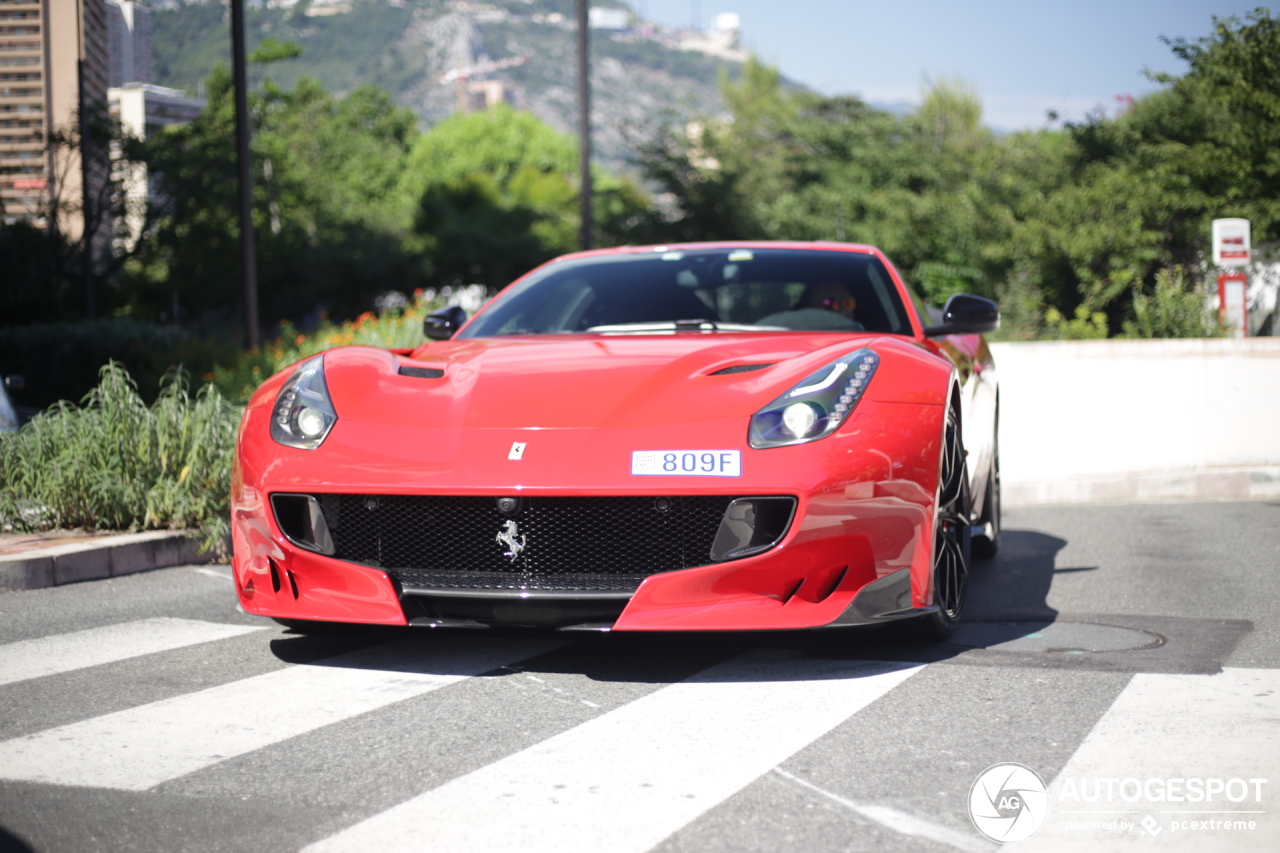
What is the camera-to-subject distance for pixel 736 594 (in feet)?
11.9

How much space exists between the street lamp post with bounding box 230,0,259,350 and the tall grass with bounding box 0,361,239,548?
21.1 ft

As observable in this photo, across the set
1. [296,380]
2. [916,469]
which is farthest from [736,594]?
[296,380]

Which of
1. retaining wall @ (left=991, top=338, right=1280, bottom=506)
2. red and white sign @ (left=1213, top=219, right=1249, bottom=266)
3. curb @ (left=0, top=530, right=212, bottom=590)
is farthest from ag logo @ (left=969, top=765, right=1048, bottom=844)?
red and white sign @ (left=1213, top=219, right=1249, bottom=266)

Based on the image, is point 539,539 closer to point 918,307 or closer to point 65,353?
point 918,307

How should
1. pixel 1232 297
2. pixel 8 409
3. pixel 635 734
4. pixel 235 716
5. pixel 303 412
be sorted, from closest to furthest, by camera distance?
pixel 635 734
pixel 235 716
pixel 303 412
pixel 8 409
pixel 1232 297

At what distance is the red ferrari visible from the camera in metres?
3.63

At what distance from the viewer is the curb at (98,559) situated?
569 centimetres

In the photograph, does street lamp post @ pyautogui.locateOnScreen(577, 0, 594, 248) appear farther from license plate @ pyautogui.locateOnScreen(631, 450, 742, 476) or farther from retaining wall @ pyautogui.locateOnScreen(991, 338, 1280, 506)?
license plate @ pyautogui.locateOnScreen(631, 450, 742, 476)

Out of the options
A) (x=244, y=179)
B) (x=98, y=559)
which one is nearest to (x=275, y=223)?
(x=244, y=179)

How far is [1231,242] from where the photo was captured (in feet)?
49.4

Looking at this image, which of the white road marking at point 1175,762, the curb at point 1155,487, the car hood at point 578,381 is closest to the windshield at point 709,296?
the car hood at point 578,381

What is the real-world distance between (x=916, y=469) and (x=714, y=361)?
0.72 metres

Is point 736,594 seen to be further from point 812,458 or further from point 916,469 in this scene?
point 916,469

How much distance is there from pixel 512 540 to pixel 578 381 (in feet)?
2.01
